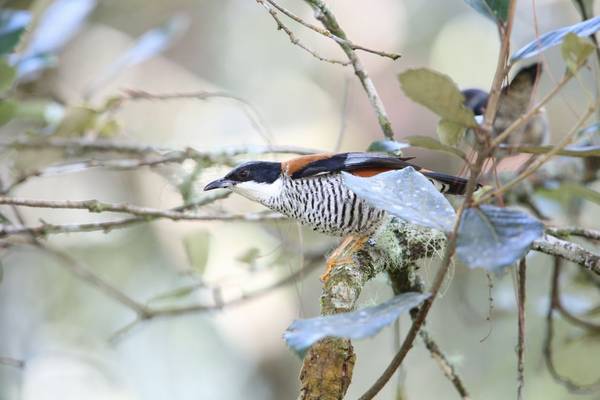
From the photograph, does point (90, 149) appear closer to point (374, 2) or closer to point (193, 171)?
point (193, 171)

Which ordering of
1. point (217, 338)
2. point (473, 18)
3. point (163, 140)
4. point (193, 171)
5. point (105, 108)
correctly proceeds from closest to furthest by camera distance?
point (193, 171) < point (105, 108) < point (163, 140) < point (217, 338) < point (473, 18)

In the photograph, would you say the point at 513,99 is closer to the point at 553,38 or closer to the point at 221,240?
the point at 553,38

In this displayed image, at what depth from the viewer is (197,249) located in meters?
3.87

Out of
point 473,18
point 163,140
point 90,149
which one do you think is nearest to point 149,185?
point 163,140

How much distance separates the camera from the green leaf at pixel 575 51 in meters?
1.68

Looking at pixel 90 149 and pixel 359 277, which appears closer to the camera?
pixel 359 277

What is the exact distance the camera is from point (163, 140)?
831cm

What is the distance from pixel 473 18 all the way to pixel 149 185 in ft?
16.5

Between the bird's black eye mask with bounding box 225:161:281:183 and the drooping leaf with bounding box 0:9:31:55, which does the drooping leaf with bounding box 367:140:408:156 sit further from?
the drooping leaf with bounding box 0:9:31:55

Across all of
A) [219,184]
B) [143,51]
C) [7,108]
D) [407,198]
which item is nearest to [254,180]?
[219,184]

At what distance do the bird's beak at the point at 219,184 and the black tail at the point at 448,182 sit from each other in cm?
98

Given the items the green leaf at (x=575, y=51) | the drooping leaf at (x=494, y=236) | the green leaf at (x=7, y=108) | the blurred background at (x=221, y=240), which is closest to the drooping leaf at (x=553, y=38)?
the green leaf at (x=575, y=51)

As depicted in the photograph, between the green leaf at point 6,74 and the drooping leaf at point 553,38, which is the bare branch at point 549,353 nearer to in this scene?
the drooping leaf at point 553,38

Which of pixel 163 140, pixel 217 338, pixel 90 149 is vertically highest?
pixel 163 140
